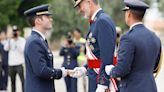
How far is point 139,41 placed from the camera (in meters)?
6.32

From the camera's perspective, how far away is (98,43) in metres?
6.90

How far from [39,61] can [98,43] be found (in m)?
0.77

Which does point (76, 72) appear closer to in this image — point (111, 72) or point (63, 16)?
point (111, 72)

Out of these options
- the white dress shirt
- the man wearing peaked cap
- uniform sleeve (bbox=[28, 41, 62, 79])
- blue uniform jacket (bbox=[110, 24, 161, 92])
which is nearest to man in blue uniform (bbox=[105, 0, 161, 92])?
blue uniform jacket (bbox=[110, 24, 161, 92])

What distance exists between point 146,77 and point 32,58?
1.50 meters

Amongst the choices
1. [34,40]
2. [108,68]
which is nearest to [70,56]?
[34,40]

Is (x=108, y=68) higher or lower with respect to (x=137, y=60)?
lower

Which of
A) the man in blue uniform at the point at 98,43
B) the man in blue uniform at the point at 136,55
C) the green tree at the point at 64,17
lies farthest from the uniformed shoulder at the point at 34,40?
the green tree at the point at 64,17

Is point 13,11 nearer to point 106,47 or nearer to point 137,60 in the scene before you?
point 106,47

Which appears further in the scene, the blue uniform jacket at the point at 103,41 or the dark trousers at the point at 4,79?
the dark trousers at the point at 4,79

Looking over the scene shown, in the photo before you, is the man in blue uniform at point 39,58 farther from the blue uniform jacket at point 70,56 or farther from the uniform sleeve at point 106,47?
the blue uniform jacket at point 70,56

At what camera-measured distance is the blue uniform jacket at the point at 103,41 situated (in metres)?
6.76

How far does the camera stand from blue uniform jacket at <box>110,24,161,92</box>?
20.7ft

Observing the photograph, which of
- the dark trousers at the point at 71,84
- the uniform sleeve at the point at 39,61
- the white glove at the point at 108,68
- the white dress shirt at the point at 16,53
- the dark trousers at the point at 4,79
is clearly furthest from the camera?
the dark trousers at the point at 4,79
